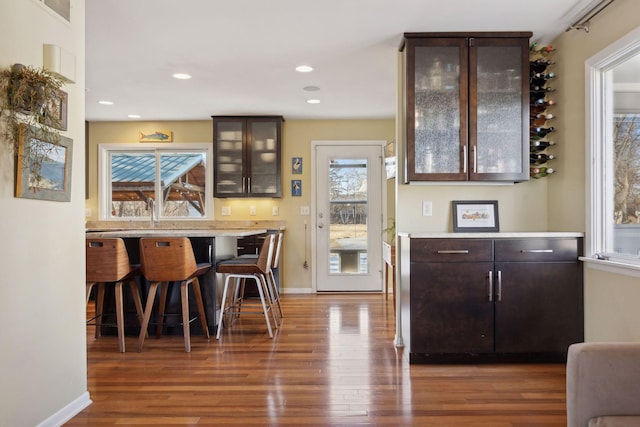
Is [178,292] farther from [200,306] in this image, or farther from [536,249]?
[536,249]

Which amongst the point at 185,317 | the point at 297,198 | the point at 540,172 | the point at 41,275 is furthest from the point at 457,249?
the point at 297,198

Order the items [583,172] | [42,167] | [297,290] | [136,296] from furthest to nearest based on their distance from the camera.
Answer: [297,290], [136,296], [583,172], [42,167]

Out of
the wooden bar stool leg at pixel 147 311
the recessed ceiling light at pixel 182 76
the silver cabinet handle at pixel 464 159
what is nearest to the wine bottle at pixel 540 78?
the silver cabinet handle at pixel 464 159

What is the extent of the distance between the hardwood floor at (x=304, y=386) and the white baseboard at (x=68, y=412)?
0.14ft

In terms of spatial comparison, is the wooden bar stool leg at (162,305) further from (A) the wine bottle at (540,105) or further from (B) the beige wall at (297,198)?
(A) the wine bottle at (540,105)

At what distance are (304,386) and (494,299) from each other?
4.55 ft

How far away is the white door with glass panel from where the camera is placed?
6.26 m

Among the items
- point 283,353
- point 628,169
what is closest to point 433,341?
point 283,353

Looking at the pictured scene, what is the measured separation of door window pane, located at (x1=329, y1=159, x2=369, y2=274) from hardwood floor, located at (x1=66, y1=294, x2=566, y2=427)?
7.60 feet

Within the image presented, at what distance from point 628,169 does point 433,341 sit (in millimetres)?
1599

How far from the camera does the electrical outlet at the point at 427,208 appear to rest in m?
3.59

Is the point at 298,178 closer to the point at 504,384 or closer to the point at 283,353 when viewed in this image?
the point at 283,353

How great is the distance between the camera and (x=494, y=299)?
3127mm

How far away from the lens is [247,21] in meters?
3.17
